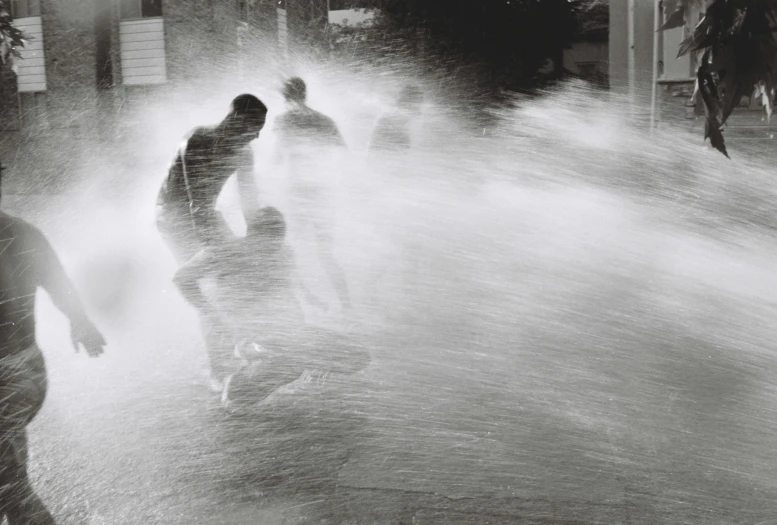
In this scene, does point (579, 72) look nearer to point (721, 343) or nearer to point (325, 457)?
point (721, 343)

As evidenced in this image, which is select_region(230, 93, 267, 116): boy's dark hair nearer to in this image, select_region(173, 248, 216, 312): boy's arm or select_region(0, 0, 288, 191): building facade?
select_region(173, 248, 216, 312): boy's arm

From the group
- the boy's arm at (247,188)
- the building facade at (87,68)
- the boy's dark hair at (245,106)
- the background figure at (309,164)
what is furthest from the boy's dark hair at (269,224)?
the building facade at (87,68)

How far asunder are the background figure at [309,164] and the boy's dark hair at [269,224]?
2.61 ft

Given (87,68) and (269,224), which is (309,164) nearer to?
(269,224)

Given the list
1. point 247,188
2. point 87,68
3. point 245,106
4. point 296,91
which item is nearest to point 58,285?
point 245,106

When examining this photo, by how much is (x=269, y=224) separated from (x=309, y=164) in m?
1.54

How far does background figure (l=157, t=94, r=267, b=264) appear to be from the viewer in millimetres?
4402

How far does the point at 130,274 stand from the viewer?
7.52 meters

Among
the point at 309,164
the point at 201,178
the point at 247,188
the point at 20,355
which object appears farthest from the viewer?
the point at 309,164

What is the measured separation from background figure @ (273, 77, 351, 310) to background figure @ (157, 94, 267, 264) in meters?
1.35

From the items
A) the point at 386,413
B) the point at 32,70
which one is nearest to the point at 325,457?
the point at 386,413

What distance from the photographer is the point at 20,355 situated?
10.2ft

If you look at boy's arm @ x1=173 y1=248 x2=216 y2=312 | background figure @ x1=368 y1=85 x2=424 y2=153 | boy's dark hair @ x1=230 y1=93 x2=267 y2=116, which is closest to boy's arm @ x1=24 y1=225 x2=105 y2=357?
boy's arm @ x1=173 y1=248 x2=216 y2=312

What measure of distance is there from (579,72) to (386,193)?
372 centimetres
